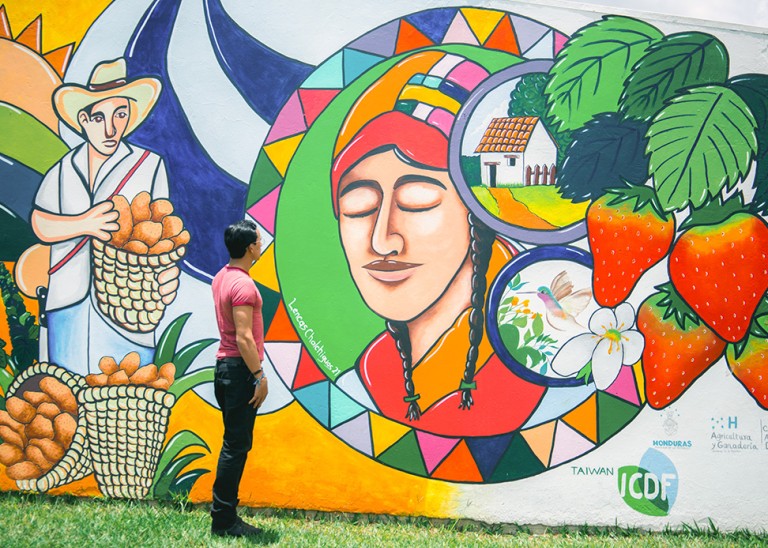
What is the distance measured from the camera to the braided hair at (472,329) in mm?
4480

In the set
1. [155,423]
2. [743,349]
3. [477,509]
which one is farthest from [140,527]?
[743,349]

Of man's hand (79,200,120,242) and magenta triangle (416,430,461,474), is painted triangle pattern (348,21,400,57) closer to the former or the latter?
man's hand (79,200,120,242)

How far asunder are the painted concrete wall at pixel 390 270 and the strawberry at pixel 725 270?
0.05 ft

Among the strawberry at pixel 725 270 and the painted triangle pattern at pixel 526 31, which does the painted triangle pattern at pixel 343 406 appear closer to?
the strawberry at pixel 725 270

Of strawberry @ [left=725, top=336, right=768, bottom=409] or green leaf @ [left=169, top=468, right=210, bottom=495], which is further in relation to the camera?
strawberry @ [left=725, top=336, right=768, bottom=409]

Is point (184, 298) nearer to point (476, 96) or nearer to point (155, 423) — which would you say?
point (155, 423)

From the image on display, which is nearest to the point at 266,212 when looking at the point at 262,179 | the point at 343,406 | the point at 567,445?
the point at 262,179

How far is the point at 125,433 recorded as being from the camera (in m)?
4.39

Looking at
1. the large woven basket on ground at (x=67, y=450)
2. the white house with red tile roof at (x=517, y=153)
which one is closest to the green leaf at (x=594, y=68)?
the white house with red tile roof at (x=517, y=153)

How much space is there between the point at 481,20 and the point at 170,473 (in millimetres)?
3598

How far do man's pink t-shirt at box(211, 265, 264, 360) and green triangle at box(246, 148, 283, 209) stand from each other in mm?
783

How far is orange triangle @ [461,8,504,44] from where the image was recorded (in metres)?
4.59

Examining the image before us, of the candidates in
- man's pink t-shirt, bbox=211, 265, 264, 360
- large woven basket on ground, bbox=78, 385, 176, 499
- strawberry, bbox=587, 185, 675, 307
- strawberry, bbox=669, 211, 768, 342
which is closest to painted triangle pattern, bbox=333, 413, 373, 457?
man's pink t-shirt, bbox=211, 265, 264, 360

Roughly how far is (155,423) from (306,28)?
276 centimetres
